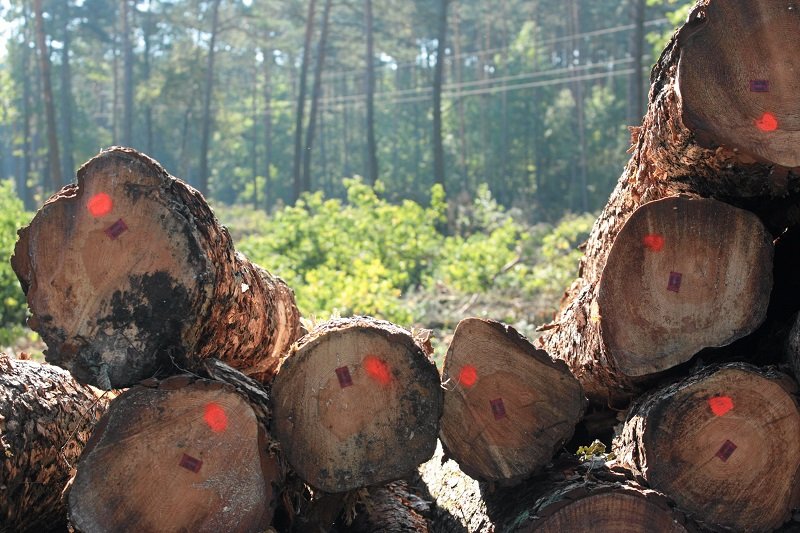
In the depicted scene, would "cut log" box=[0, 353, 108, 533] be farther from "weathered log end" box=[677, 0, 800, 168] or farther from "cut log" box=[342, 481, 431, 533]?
"weathered log end" box=[677, 0, 800, 168]

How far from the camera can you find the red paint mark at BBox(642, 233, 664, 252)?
124 inches

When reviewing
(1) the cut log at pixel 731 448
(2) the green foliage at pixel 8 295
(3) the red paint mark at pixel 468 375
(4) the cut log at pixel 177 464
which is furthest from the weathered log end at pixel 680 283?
(2) the green foliage at pixel 8 295

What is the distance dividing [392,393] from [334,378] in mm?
199

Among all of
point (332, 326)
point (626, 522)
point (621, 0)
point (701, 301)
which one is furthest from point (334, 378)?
point (621, 0)

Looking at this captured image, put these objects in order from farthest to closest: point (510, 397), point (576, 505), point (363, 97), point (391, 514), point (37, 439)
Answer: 1. point (363, 97)
2. point (391, 514)
3. point (37, 439)
4. point (510, 397)
5. point (576, 505)

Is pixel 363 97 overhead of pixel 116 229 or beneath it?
overhead

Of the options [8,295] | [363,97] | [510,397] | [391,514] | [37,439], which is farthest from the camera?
[363,97]

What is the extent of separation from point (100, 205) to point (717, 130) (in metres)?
2.05

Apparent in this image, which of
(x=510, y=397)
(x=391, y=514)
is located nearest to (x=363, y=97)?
(x=391, y=514)

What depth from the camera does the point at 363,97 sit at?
5747 cm

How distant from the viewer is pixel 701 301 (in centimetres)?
312

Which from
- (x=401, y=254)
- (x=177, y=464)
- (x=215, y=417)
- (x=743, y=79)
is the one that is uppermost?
(x=743, y=79)

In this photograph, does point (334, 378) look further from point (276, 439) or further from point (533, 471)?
point (533, 471)

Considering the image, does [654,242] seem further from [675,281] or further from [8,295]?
[8,295]
